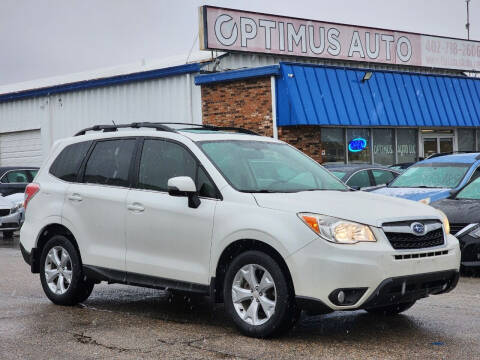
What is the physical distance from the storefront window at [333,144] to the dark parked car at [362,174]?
21.6 ft

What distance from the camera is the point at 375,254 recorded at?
6250mm

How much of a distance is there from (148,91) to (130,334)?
19710 millimetres

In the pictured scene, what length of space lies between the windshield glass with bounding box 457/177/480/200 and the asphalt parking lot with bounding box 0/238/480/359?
109 inches

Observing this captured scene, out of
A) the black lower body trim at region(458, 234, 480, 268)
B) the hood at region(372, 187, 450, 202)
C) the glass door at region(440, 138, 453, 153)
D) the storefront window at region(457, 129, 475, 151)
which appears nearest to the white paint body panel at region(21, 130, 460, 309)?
the black lower body trim at region(458, 234, 480, 268)

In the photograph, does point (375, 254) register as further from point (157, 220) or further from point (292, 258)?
point (157, 220)

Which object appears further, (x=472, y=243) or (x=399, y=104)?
(x=399, y=104)

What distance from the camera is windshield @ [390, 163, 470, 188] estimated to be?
13312 mm

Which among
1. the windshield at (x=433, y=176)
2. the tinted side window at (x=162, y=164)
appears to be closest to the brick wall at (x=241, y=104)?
the windshield at (x=433, y=176)

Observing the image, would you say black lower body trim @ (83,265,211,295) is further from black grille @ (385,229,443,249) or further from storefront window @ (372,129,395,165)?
storefront window @ (372,129,395,165)

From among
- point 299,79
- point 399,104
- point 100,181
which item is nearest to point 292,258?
point 100,181

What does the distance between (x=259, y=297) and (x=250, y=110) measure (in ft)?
55.2

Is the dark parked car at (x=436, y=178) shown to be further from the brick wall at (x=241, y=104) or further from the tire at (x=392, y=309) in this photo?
the brick wall at (x=241, y=104)

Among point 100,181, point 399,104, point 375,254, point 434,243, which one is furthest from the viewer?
point 399,104

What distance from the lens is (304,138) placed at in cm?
2312
